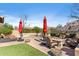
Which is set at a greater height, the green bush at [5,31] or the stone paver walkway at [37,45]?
the green bush at [5,31]

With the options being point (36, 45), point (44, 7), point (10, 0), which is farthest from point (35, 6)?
point (36, 45)

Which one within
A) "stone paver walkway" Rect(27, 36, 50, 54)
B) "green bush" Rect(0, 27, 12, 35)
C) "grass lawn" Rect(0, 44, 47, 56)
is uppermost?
"green bush" Rect(0, 27, 12, 35)

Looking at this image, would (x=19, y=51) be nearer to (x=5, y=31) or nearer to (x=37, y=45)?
(x=37, y=45)

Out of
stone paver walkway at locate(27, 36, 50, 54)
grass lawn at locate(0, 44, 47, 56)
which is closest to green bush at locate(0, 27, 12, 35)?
grass lawn at locate(0, 44, 47, 56)

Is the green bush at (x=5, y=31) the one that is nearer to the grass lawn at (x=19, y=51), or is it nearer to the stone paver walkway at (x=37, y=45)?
the grass lawn at (x=19, y=51)

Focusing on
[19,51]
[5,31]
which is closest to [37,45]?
[19,51]

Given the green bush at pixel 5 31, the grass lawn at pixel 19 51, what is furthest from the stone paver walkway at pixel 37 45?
the green bush at pixel 5 31

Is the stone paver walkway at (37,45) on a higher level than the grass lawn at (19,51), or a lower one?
higher

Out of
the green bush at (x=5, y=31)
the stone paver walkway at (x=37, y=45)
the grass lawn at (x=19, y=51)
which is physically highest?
the green bush at (x=5, y=31)

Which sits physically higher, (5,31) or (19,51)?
(5,31)

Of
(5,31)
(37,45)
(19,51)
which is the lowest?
(19,51)

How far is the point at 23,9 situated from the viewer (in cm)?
386

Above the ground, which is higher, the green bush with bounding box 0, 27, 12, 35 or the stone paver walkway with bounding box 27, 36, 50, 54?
the green bush with bounding box 0, 27, 12, 35

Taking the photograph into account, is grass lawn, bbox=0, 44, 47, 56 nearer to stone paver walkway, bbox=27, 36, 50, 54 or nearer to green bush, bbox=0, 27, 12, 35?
stone paver walkway, bbox=27, 36, 50, 54
